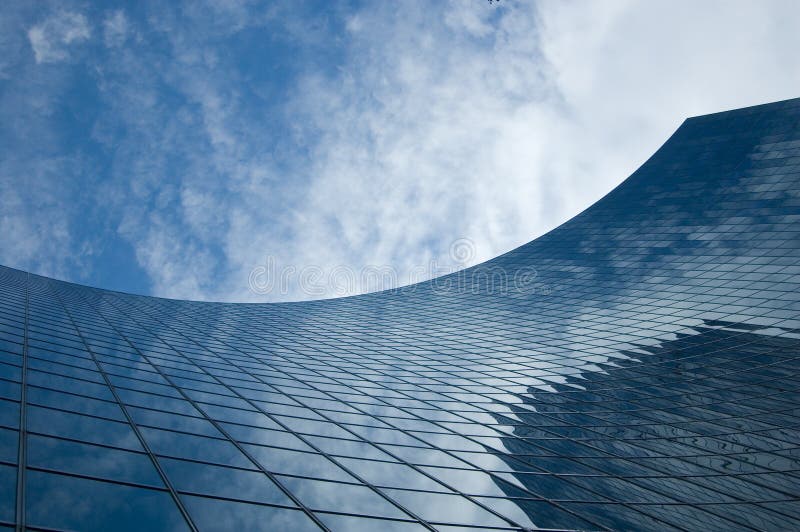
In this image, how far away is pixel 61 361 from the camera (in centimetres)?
1733

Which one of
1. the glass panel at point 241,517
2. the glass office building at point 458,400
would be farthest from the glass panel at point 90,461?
the glass panel at point 241,517

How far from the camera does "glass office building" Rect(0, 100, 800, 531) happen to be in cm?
1079

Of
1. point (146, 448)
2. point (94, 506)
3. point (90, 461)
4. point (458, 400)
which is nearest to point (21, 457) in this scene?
point (90, 461)

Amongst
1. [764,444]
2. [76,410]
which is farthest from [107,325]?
[764,444]

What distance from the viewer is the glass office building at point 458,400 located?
35.4ft

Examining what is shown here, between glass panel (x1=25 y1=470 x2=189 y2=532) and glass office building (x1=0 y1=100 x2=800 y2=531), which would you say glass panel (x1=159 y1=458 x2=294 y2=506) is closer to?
glass office building (x1=0 y1=100 x2=800 y2=531)

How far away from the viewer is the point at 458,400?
1000 inches

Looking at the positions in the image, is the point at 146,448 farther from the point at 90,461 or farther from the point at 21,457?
the point at 21,457

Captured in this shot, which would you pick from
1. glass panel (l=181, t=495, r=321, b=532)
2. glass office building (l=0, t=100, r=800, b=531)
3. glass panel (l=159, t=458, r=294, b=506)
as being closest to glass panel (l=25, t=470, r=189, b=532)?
glass office building (l=0, t=100, r=800, b=531)

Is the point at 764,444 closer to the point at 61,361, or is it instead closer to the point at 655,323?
the point at 655,323

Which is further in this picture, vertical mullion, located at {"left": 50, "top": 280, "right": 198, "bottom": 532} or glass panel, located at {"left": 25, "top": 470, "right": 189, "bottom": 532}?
vertical mullion, located at {"left": 50, "top": 280, "right": 198, "bottom": 532}

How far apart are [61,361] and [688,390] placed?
26575 mm

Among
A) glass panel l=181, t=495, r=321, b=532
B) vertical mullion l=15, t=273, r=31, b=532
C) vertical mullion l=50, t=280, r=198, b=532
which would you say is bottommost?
glass panel l=181, t=495, r=321, b=532

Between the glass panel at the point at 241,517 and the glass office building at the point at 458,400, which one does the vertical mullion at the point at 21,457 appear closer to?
the glass office building at the point at 458,400
